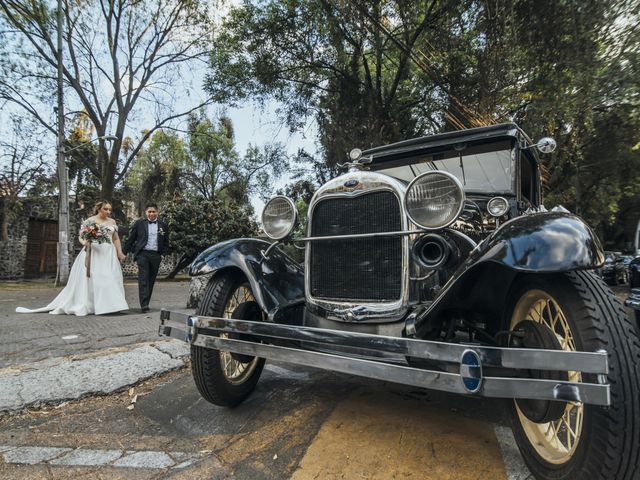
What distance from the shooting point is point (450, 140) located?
3324mm

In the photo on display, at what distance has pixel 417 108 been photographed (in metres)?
12.9

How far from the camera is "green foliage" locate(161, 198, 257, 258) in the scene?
14.9m

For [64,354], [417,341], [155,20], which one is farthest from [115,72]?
[417,341]

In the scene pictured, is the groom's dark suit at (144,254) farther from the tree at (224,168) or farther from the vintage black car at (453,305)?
the tree at (224,168)

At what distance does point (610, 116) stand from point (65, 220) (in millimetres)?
15393

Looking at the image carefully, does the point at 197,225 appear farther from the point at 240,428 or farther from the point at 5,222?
the point at 240,428

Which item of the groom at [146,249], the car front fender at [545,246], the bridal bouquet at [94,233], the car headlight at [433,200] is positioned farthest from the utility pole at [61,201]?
the car front fender at [545,246]

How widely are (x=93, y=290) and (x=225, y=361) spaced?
417 centimetres

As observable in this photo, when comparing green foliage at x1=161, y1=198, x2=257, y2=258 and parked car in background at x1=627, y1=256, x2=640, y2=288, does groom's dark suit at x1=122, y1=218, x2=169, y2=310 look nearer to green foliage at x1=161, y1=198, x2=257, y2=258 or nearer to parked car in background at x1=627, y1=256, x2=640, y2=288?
parked car in background at x1=627, y1=256, x2=640, y2=288

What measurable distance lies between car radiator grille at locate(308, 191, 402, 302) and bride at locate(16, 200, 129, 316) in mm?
4572

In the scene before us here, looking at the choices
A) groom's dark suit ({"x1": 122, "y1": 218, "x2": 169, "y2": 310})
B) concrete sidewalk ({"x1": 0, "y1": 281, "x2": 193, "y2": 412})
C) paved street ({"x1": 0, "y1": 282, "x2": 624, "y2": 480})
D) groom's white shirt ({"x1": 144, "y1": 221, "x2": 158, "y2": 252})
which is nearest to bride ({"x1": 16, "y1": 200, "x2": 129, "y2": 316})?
groom's dark suit ({"x1": 122, "y1": 218, "x2": 169, "y2": 310})

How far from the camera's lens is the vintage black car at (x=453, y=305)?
1388 millimetres

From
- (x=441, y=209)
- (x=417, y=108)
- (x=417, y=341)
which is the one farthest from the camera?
(x=417, y=108)

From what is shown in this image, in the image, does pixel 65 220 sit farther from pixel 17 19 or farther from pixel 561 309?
pixel 561 309
